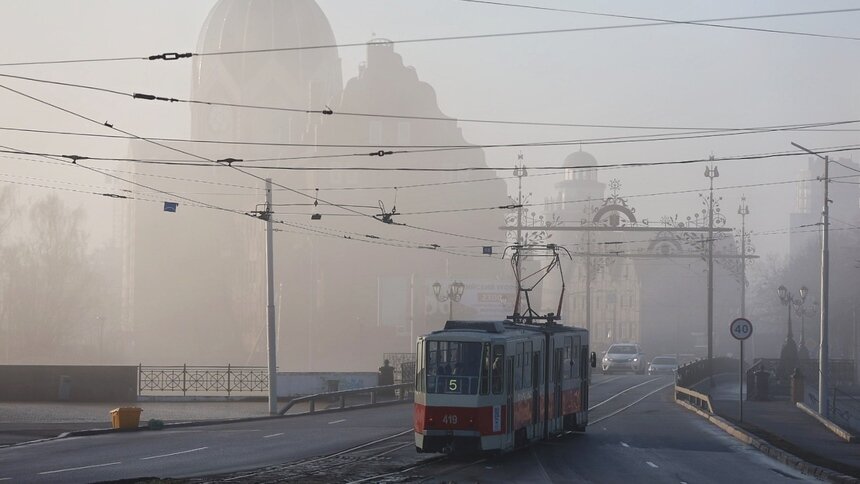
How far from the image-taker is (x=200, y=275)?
12569 centimetres

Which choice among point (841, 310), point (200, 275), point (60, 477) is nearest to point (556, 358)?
point (60, 477)

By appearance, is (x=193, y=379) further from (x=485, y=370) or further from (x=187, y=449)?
(x=485, y=370)

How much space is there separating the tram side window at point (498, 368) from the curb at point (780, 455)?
6.42 meters

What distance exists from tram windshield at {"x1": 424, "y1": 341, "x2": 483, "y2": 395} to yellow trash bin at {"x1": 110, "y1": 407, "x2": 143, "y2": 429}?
1394 cm

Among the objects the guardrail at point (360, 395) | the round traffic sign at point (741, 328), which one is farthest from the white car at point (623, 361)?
the round traffic sign at point (741, 328)

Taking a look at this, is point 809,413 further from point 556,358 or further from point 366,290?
point 366,290

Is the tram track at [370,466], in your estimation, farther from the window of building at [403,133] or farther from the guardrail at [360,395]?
the window of building at [403,133]

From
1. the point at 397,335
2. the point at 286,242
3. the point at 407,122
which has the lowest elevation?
the point at 397,335

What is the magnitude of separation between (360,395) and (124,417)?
66.8 feet

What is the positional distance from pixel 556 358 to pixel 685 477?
8627mm

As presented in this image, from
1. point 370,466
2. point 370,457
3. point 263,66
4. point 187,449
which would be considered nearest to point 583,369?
point 370,457

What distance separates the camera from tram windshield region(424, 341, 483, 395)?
2609cm

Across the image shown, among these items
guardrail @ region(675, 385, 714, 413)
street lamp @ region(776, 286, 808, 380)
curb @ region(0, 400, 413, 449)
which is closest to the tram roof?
curb @ region(0, 400, 413, 449)

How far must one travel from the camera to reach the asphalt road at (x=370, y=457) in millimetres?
23188
